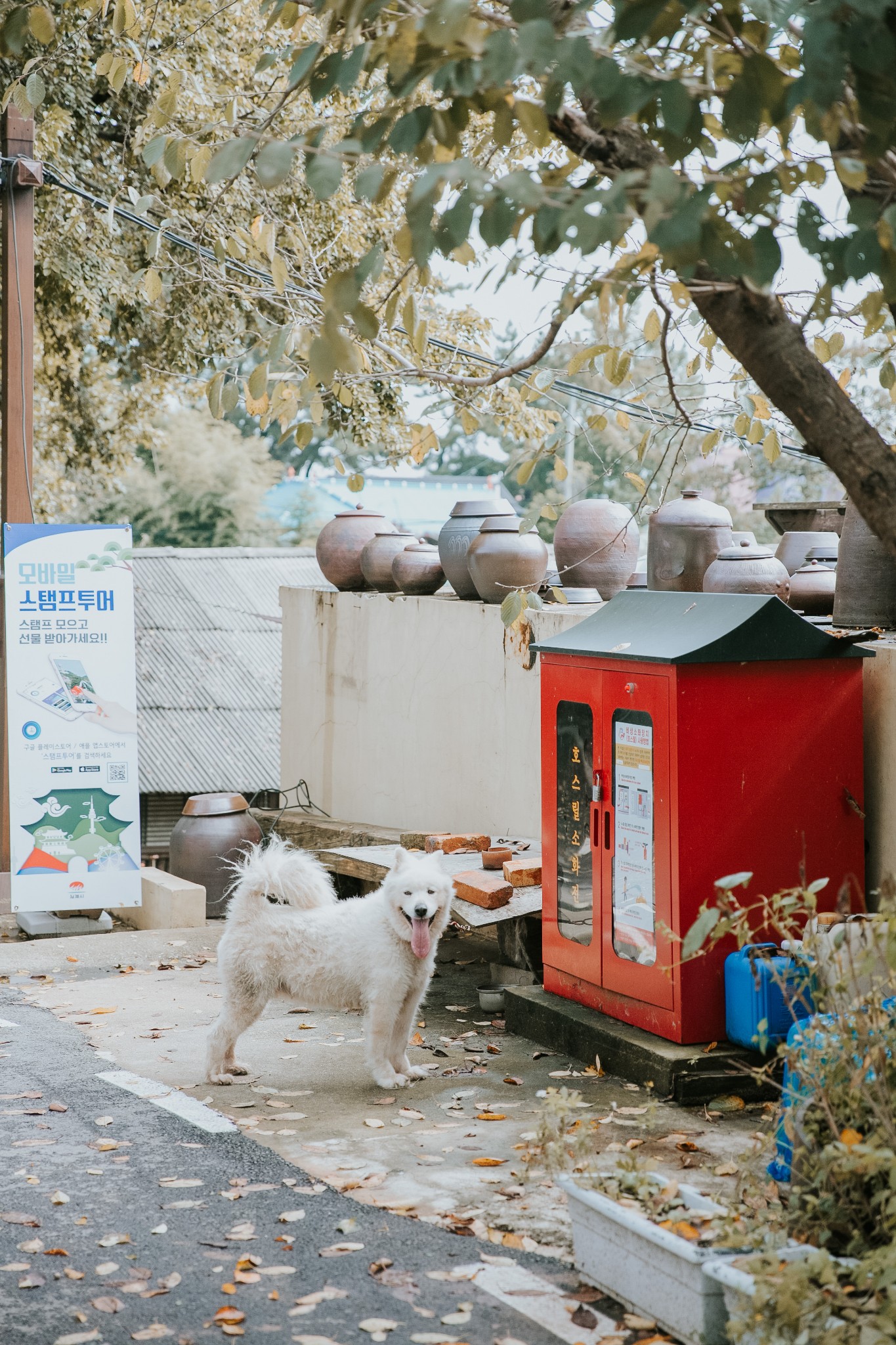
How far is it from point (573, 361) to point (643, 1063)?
2759 millimetres

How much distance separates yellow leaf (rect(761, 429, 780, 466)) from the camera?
509 centimetres

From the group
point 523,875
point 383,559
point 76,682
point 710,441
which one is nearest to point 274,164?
point 710,441

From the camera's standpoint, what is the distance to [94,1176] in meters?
4.75

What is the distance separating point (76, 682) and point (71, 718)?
0.78ft

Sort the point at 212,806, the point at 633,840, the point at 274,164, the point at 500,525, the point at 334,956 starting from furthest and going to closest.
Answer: the point at 212,806, the point at 500,525, the point at 334,956, the point at 633,840, the point at 274,164

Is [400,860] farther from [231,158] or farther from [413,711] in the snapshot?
[231,158]

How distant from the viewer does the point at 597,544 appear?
856 cm

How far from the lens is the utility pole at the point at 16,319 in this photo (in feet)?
31.0

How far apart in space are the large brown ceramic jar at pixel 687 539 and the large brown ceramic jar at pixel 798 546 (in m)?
0.99

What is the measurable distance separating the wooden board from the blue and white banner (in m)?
1.56

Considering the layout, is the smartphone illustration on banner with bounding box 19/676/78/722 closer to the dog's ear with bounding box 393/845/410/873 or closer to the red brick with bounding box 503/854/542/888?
the red brick with bounding box 503/854/542/888

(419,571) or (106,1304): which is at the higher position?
(419,571)

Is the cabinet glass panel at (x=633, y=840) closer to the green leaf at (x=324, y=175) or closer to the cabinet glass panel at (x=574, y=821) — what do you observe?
the cabinet glass panel at (x=574, y=821)

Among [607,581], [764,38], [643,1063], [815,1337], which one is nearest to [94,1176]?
[643,1063]
